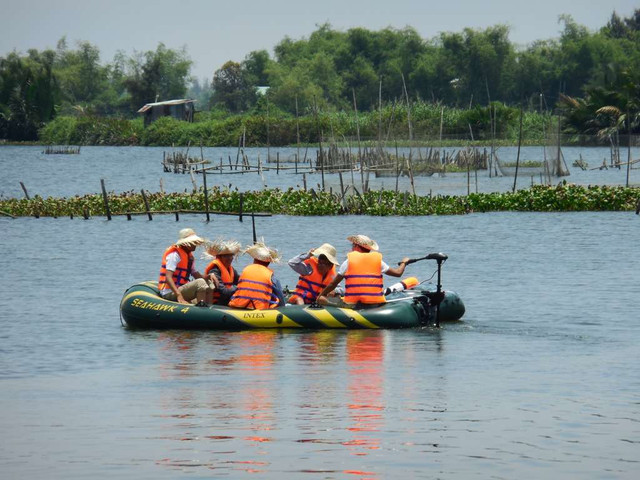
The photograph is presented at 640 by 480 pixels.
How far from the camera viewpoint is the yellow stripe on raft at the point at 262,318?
734 inches

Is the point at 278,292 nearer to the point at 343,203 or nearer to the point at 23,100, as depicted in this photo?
the point at 343,203

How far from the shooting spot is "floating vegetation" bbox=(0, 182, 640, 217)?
4050 centimetres

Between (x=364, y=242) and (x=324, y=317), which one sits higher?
(x=364, y=242)

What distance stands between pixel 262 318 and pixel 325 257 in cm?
132

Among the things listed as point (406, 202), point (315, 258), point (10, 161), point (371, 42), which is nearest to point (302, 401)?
point (315, 258)

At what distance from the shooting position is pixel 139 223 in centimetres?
4038

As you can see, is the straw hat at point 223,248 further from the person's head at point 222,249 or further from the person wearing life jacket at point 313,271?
the person wearing life jacket at point 313,271

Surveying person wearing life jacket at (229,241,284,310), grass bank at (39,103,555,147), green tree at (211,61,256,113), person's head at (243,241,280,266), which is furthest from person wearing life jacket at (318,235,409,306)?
green tree at (211,61,256,113)

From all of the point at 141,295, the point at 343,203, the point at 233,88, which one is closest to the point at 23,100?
the point at 233,88

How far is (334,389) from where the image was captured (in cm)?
1470

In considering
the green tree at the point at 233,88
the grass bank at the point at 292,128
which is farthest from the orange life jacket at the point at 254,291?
the green tree at the point at 233,88

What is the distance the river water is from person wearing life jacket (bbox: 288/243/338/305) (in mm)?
621

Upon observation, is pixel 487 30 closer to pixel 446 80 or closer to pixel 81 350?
pixel 446 80

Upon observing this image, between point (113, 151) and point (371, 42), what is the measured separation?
153 feet
